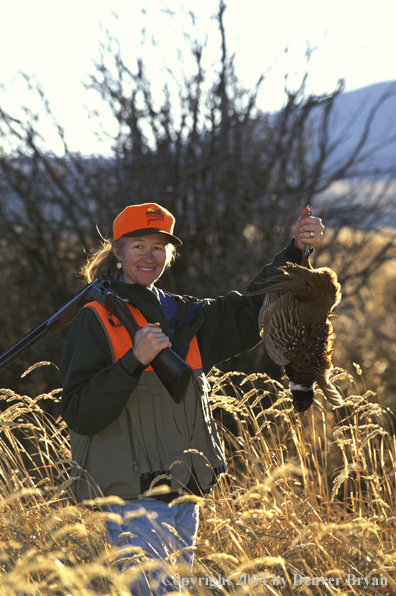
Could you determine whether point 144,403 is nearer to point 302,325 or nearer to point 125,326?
point 125,326

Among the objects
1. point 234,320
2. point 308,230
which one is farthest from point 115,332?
point 308,230

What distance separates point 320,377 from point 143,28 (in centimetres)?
546

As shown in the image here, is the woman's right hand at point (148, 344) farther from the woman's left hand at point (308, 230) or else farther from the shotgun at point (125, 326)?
the woman's left hand at point (308, 230)

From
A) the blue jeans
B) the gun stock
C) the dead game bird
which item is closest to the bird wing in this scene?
the dead game bird

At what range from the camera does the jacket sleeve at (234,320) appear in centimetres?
291

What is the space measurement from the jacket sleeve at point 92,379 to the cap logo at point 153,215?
54 cm

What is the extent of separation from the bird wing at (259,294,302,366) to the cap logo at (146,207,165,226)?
68 centimetres

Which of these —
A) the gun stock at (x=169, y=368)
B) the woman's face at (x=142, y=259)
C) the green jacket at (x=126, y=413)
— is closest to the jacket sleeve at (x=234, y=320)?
the green jacket at (x=126, y=413)

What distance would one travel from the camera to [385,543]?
301cm

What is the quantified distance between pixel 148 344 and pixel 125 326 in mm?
264

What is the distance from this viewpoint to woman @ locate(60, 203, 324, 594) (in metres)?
2.34

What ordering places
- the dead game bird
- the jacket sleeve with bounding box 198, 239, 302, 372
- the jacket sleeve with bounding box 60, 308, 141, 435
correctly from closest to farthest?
the jacket sleeve with bounding box 60, 308, 141, 435 → the dead game bird → the jacket sleeve with bounding box 198, 239, 302, 372

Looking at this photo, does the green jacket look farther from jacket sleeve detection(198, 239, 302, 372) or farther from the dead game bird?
the dead game bird

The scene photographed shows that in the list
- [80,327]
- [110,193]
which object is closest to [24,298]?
[110,193]
